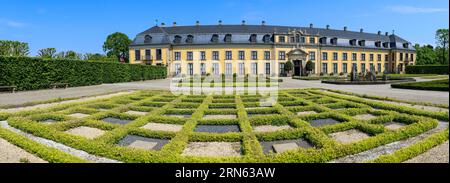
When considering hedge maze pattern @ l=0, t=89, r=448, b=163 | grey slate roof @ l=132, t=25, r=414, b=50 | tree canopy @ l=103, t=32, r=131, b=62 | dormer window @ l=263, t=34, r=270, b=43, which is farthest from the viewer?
tree canopy @ l=103, t=32, r=131, b=62

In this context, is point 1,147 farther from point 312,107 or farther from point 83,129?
point 312,107

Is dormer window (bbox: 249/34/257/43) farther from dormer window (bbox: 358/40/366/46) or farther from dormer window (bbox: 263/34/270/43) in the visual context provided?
dormer window (bbox: 358/40/366/46)

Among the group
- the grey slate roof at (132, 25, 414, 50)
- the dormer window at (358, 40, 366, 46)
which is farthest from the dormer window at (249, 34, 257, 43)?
the dormer window at (358, 40, 366, 46)

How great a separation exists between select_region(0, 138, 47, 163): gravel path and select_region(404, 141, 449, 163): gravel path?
4.84m

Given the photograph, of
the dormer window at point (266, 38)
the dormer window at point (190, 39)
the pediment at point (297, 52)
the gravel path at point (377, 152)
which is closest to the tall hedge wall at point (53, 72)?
the gravel path at point (377, 152)

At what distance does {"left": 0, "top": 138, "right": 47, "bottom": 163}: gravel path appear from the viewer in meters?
3.50

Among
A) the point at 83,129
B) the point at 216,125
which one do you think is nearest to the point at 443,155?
the point at 216,125

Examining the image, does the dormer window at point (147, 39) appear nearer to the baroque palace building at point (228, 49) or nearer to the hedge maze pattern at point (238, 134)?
the baroque palace building at point (228, 49)

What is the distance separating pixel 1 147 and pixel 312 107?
706cm

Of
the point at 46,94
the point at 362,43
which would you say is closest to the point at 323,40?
the point at 362,43

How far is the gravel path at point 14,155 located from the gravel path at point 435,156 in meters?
4.84

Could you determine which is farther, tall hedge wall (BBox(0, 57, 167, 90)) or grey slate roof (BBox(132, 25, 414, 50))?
grey slate roof (BBox(132, 25, 414, 50))

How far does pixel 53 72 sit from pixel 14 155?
1684cm
